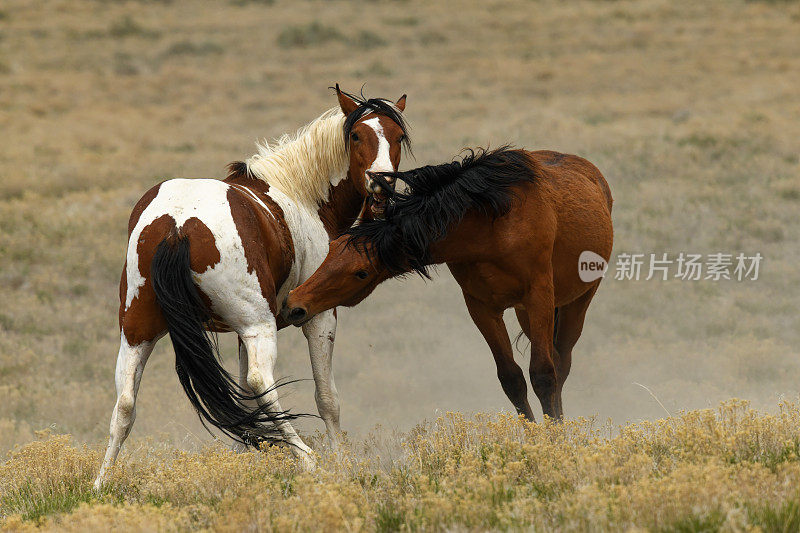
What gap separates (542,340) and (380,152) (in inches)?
66.0

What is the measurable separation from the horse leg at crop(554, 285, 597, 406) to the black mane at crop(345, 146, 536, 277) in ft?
5.47

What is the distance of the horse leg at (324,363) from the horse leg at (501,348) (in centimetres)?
97

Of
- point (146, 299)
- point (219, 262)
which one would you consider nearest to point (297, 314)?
point (219, 262)

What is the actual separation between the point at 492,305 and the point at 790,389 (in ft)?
14.3

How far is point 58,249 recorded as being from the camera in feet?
41.9

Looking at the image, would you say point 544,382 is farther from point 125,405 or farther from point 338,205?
point 125,405

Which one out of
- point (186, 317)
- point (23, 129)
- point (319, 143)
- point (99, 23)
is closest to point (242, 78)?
point (23, 129)

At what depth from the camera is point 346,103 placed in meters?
5.97

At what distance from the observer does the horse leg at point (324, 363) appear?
18.6 feet

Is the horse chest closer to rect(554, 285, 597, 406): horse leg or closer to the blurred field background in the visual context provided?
the blurred field background

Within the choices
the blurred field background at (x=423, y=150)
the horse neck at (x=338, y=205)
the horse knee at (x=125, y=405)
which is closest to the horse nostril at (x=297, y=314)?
the horse knee at (x=125, y=405)

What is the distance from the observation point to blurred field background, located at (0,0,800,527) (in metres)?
9.03

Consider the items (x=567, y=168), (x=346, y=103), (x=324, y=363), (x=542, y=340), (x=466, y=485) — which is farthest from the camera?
(x=567, y=168)

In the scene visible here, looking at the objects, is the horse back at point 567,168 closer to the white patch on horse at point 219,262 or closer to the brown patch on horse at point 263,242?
the brown patch on horse at point 263,242
